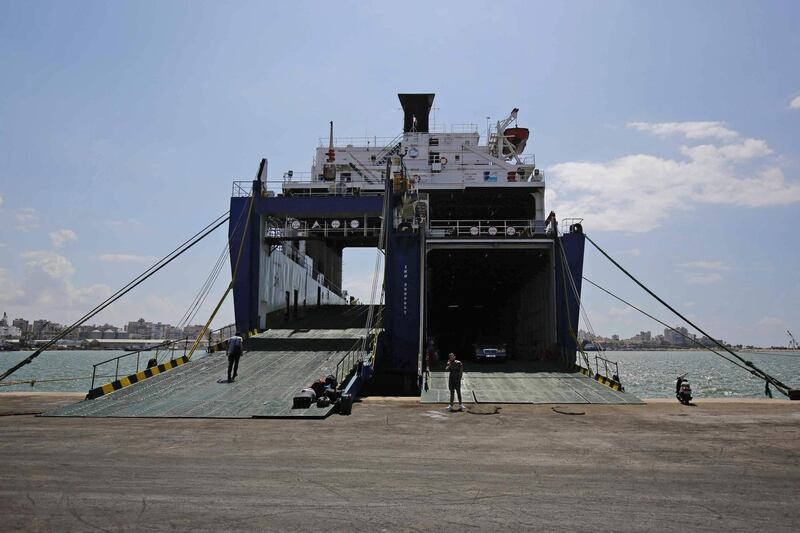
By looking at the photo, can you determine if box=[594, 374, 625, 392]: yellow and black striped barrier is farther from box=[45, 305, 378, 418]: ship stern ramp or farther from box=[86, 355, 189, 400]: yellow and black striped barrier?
box=[86, 355, 189, 400]: yellow and black striped barrier

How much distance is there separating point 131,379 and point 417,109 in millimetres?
33061

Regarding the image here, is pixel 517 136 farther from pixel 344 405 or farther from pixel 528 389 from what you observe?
pixel 344 405

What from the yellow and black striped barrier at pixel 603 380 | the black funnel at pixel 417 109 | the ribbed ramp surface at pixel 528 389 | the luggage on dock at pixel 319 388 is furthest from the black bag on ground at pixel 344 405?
the black funnel at pixel 417 109

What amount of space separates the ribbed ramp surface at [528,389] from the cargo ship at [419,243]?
270 cm

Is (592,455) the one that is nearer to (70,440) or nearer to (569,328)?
(70,440)

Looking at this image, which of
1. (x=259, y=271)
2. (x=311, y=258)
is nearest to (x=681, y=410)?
(x=259, y=271)

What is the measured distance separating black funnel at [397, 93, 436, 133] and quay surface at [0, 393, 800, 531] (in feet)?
111

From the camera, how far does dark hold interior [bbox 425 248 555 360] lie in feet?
104

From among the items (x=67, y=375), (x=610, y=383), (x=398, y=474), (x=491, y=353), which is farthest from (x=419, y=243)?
(x=67, y=375)

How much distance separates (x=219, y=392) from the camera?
1619 centimetres

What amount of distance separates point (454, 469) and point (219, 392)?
9.99 meters

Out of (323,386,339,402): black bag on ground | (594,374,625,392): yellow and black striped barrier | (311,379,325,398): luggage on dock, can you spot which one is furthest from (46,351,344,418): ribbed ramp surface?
(594,374,625,392): yellow and black striped barrier

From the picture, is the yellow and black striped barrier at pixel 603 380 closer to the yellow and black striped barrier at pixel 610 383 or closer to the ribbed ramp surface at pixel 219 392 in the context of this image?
the yellow and black striped barrier at pixel 610 383

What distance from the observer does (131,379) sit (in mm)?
17453
